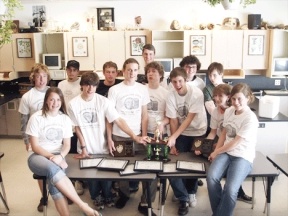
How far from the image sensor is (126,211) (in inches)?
143

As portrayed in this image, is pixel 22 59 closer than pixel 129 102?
No

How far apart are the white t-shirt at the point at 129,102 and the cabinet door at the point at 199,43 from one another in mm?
2859

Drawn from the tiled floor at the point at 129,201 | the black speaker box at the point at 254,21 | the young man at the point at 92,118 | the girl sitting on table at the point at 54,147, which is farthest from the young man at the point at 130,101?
the black speaker box at the point at 254,21

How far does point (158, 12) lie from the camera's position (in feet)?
20.8

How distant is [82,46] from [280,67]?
11.7ft

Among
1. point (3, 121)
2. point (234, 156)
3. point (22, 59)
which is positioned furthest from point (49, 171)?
point (22, 59)

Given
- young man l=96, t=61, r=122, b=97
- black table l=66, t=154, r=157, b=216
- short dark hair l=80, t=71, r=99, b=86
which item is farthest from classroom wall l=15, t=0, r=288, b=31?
black table l=66, t=154, r=157, b=216

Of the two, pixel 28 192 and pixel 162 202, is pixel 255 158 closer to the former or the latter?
pixel 162 202

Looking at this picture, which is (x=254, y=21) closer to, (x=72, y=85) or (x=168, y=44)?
(x=168, y=44)

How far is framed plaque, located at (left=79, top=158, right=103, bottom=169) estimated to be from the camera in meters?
2.99

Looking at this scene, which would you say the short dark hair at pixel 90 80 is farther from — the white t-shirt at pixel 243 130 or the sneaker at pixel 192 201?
the sneaker at pixel 192 201

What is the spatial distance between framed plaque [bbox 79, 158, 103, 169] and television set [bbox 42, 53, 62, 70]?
11.7 feet

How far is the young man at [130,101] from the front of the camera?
133 inches

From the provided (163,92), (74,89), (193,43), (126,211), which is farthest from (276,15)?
(126,211)
